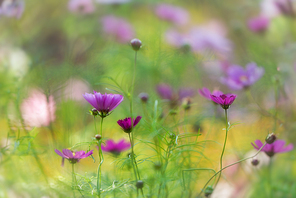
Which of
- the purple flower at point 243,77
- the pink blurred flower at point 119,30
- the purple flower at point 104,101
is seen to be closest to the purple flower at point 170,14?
the pink blurred flower at point 119,30

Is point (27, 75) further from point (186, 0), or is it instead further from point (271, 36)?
point (186, 0)

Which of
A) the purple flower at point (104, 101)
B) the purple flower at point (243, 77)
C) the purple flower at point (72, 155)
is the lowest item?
the purple flower at point (72, 155)

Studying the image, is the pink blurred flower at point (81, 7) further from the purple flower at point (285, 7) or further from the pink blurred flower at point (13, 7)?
the purple flower at point (285, 7)

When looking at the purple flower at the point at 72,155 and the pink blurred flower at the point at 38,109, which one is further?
the pink blurred flower at the point at 38,109

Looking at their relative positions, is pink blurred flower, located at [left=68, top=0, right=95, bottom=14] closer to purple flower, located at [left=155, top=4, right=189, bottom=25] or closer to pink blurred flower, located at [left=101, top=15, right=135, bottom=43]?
pink blurred flower, located at [left=101, top=15, right=135, bottom=43]

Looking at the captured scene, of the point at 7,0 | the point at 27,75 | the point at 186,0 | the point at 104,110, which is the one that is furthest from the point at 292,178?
the point at 186,0

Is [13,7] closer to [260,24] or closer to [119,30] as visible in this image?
[119,30]
